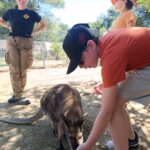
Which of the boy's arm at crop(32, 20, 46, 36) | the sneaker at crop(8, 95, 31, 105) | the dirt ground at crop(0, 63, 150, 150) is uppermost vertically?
the boy's arm at crop(32, 20, 46, 36)

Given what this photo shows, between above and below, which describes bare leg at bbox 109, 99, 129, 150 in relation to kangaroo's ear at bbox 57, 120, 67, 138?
above

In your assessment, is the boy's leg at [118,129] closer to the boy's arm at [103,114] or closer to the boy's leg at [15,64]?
the boy's arm at [103,114]

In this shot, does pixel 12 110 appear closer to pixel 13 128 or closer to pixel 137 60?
pixel 13 128

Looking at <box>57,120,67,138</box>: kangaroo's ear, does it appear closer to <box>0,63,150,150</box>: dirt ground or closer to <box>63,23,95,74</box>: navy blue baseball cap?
<box>0,63,150,150</box>: dirt ground

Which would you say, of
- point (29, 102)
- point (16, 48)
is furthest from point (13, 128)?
point (16, 48)

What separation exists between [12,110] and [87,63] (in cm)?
305

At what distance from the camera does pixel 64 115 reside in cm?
357

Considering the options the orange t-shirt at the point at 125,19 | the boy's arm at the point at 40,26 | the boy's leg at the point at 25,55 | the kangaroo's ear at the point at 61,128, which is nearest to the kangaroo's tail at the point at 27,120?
the kangaroo's ear at the point at 61,128

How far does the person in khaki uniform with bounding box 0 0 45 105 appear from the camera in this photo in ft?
18.1

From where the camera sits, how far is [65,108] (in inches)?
144

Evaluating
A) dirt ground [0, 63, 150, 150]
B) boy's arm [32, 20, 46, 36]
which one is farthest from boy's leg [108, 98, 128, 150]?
boy's arm [32, 20, 46, 36]

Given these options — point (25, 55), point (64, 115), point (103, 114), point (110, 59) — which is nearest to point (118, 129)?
point (103, 114)

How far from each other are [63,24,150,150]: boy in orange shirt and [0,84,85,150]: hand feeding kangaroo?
817 mm

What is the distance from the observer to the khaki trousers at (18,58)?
5.53m
